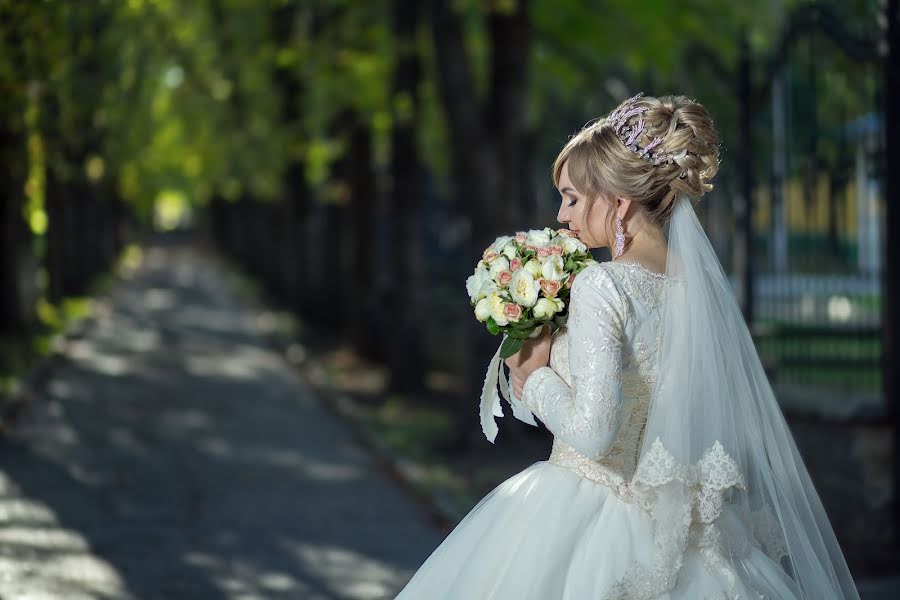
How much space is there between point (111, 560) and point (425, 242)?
14.4 metres

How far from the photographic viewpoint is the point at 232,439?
44.3ft

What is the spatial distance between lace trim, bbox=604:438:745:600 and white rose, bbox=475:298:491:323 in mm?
613

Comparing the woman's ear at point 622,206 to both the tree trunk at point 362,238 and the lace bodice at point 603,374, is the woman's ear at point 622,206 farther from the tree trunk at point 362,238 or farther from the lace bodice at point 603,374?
the tree trunk at point 362,238

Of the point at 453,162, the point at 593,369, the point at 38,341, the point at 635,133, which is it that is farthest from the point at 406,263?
the point at 593,369

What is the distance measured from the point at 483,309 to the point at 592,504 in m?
0.65

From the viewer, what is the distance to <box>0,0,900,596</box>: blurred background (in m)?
9.61

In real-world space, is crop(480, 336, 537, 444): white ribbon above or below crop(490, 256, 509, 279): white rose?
below

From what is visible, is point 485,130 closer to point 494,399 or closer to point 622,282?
point 494,399

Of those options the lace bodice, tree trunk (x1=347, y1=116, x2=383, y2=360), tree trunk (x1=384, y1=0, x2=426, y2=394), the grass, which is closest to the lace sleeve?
the lace bodice

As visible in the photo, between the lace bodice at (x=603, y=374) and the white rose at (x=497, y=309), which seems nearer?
the lace bodice at (x=603, y=374)

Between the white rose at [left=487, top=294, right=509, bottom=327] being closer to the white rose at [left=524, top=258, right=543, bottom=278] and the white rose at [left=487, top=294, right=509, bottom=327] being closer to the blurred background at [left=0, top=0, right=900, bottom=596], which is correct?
the white rose at [left=524, top=258, right=543, bottom=278]

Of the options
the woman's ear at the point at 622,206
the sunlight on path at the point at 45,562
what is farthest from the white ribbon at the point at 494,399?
the sunlight on path at the point at 45,562

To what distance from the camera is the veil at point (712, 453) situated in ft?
12.1

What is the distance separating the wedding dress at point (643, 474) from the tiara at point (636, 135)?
0.74 ft
